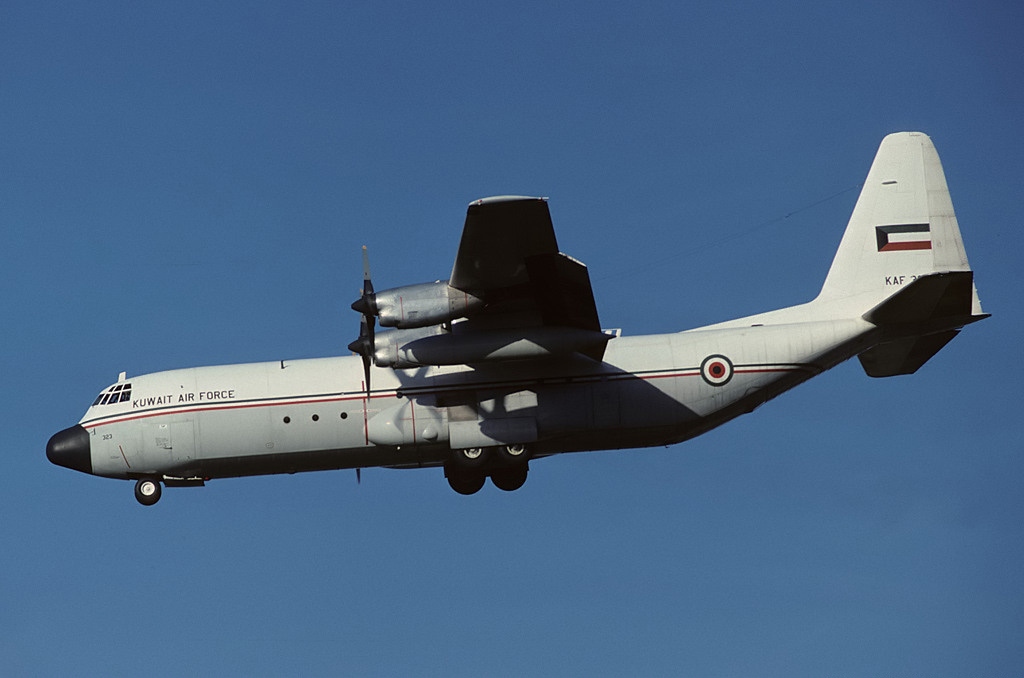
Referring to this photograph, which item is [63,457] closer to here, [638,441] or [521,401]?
[521,401]

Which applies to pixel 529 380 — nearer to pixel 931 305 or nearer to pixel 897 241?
pixel 931 305

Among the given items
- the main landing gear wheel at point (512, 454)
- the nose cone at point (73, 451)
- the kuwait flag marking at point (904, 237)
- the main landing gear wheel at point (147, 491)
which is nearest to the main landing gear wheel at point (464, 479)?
the main landing gear wheel at point (512, 454)

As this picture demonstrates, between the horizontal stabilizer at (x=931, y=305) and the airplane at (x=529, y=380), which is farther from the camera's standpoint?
the airplane at (x=529, y=380)

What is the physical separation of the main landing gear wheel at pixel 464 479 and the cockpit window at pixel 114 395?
22.2ft

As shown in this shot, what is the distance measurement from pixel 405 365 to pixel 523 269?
10.9ft

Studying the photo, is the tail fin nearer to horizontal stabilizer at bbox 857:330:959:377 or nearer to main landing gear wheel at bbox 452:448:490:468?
horizontal stabilizer at bbox 857:330:959:377

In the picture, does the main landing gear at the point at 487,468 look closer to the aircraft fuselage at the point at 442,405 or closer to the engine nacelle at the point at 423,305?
the aircraft fuselage at the point at 442,405

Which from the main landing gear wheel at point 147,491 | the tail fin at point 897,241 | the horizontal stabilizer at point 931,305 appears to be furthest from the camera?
the main landing gear wheel at point 147,491

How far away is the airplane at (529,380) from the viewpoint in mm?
25609

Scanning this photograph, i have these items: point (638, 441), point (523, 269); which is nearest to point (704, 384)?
point (638, 441)

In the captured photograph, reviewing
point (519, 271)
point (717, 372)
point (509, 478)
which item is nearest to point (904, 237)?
point (717, 372)

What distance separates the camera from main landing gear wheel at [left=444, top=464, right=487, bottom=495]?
89.9 ft

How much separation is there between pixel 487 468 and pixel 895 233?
31.7 feet

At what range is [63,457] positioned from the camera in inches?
1100
